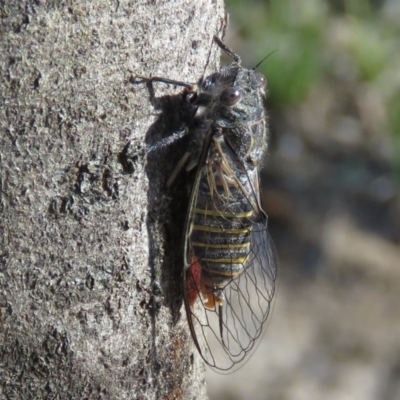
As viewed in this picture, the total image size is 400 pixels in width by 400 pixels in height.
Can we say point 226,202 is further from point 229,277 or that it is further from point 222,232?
point 229,277

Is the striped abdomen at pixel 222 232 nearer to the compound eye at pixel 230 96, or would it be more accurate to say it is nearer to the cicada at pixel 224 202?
the cicada at pixel 224 202

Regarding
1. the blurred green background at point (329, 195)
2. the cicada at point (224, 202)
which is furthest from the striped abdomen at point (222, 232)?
the blurred green background at point (329, 195)

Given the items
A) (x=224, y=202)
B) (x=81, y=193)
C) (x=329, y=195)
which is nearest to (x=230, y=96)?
(x=224, y=202)

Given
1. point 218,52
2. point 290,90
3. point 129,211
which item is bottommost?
point 129,211

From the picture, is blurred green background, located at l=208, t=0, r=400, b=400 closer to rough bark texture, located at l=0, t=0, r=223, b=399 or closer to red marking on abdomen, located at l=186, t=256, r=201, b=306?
red marking on abdomen, located at l=186, t=256, r=201, b=306

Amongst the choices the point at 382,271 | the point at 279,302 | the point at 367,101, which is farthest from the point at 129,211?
the point at 367,101

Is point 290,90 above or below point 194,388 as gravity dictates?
above

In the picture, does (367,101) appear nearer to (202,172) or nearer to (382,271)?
(382,271)

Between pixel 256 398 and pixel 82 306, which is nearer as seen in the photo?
pixel 82 306
